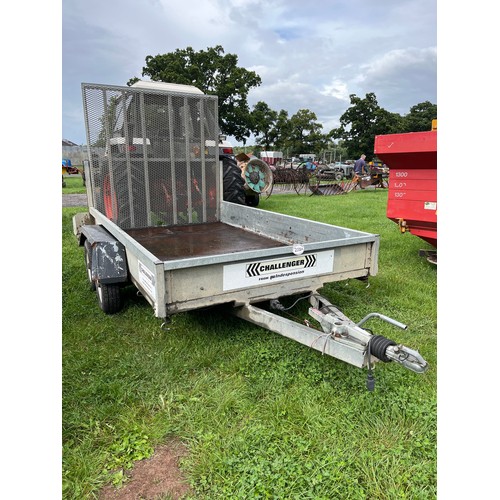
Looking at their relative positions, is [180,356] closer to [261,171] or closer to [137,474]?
[137,474]

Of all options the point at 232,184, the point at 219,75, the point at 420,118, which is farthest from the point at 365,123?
the point at 232,184

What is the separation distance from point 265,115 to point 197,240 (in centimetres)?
3830

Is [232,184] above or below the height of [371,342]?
above

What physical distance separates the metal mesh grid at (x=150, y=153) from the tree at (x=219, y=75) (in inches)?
989

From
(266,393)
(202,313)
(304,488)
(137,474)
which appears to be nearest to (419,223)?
(202,313)

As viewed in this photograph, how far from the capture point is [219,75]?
98.6 ft

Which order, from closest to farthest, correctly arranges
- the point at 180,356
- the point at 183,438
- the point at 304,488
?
the point at 304,488 → the point at 183,438 → the point at 180,356

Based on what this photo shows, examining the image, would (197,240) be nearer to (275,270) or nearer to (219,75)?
(275,270)

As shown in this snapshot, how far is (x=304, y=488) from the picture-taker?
1.87 metres

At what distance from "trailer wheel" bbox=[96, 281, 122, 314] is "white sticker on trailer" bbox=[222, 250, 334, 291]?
1.37 metres

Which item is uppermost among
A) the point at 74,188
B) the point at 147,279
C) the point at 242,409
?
the point at 74,188

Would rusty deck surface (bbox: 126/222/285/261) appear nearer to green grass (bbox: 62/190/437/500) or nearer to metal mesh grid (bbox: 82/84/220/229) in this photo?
metal mesh grid (bbox: 82/84/220/229)

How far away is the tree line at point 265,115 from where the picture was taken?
29.2m

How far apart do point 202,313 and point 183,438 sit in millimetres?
1540
